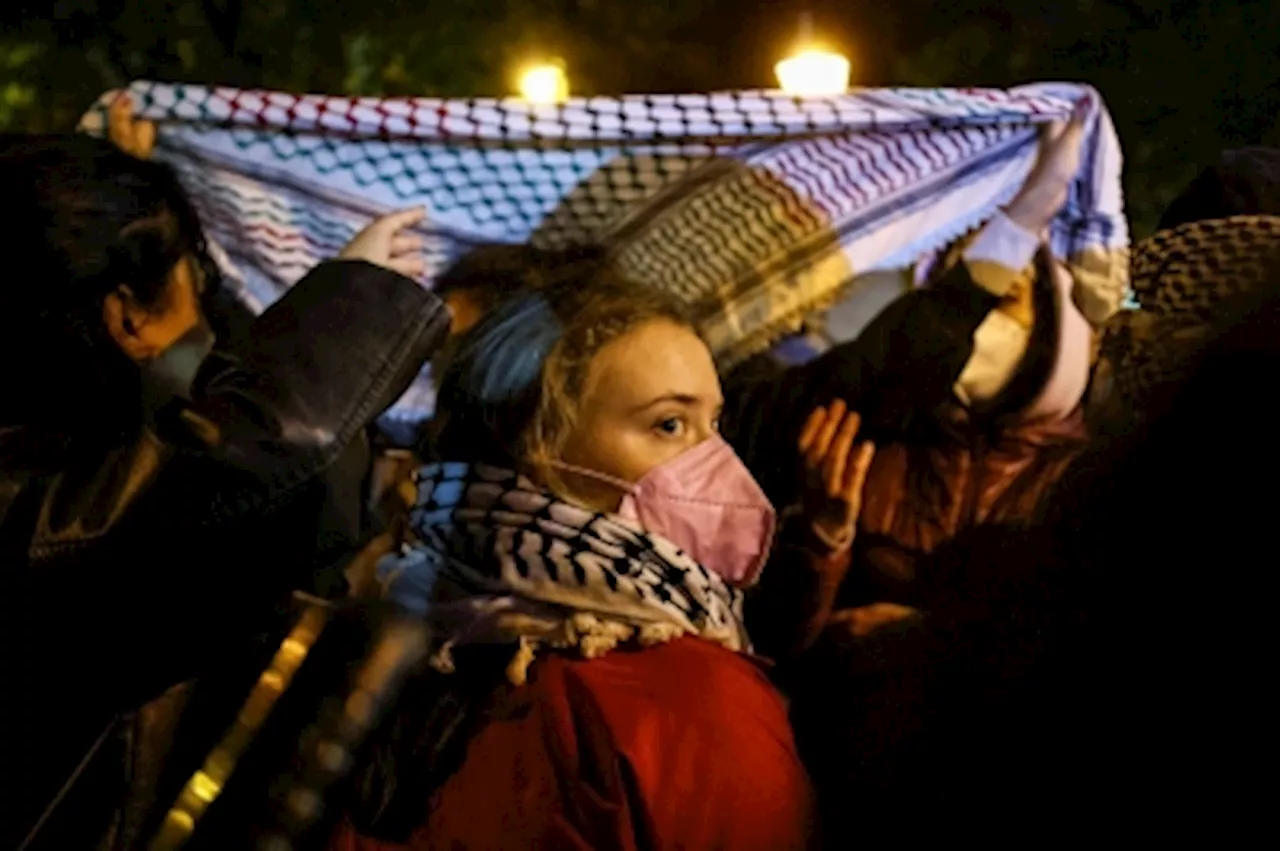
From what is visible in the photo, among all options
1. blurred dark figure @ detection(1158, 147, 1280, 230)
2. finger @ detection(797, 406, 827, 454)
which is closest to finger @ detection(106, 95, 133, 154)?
finger @ detection(797, 406, 827, 454)

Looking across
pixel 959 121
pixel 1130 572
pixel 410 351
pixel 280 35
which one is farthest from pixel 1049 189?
pixel 280 35

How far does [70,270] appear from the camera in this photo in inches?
90.5

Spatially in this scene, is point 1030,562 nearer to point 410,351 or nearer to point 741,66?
point 410,351

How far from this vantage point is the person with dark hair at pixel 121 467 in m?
2.02

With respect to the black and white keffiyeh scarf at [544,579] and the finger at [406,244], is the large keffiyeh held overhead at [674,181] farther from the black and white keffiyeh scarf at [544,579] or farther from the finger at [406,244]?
the black and white keffiyeh scarf at [544,579]

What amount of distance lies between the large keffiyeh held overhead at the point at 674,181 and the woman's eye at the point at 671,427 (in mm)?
514

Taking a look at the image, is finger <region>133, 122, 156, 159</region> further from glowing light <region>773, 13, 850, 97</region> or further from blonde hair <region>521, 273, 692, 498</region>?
glowing light <region>773, 13, 850, 97</region>

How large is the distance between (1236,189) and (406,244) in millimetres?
1568

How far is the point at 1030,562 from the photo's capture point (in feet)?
4.27

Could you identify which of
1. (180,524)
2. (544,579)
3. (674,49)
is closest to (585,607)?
(544,579)

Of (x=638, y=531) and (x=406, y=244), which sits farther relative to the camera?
(x=406, y=244)

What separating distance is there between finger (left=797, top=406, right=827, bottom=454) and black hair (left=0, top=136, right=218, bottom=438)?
3.90 feet

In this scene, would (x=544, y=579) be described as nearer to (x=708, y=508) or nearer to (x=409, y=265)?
(x=708, y=508)

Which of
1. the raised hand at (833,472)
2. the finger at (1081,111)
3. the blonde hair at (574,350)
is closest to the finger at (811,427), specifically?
the raised hand at (833,472)
